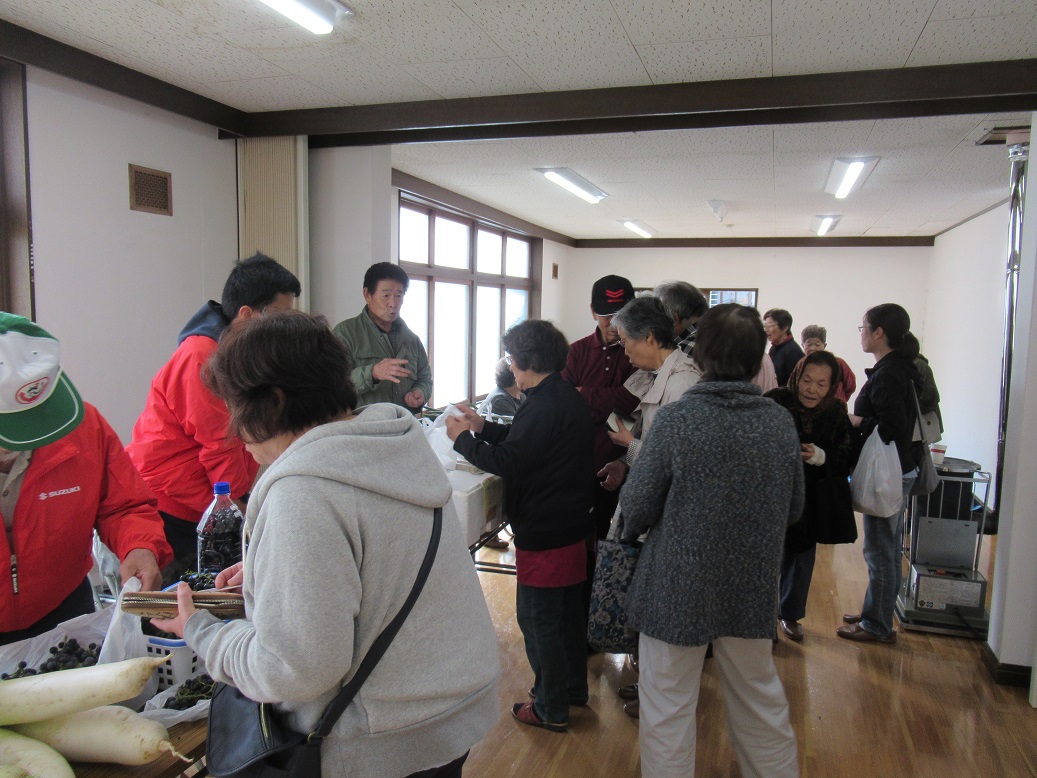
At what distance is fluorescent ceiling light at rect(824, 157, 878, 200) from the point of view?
4.34 metres

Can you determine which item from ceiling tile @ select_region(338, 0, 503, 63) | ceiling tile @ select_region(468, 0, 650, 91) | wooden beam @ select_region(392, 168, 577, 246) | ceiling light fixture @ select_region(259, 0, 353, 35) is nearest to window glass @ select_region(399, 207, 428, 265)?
wooden beam @ select_region(392, 168, 577, 246)

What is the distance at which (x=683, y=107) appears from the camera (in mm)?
2973

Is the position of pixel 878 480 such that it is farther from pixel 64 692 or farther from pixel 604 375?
pixel 64 692

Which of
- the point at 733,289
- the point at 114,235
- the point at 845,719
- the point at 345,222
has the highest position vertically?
the point at 733,289

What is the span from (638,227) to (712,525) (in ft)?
23.6

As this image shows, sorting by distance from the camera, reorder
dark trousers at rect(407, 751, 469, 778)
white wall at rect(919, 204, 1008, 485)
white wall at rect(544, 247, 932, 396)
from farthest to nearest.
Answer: white wall at rect(544, 247, 932, 396) → white wall at rect(919, 204, 1008, 485) → dark trousers at rect(407, 751, 469, 778)

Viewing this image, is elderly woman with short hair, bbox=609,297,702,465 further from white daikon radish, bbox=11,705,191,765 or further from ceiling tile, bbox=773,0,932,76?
white daikon radish, bbox=11,705,191,765

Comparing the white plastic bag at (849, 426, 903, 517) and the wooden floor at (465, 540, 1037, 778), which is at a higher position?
the white plastic bag at (849, 426, 903, 517)

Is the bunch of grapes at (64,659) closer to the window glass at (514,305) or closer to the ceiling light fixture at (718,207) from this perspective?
the ceiling light fixture at (718,207)

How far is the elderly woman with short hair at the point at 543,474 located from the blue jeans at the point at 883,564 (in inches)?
61.4

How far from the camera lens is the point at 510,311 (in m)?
8.72

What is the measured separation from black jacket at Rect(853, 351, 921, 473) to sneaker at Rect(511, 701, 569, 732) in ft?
5.56

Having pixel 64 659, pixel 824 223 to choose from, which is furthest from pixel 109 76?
pixel 824 223

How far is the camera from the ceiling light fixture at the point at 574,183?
16.3 feet
